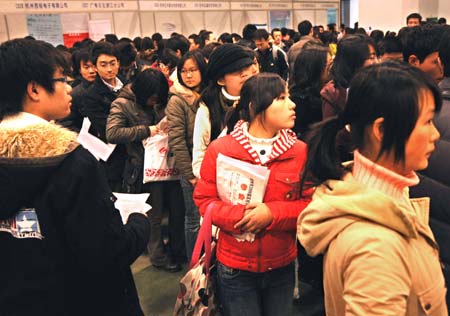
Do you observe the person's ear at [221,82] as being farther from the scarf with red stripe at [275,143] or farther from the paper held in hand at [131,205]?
the paper held in hand at [131,205]

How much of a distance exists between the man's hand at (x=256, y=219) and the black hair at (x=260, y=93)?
40cm

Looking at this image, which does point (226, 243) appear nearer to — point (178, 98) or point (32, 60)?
point (32, 60)

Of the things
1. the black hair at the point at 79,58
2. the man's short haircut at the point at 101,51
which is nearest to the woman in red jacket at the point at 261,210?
the man's short haircut at the point at 101,51

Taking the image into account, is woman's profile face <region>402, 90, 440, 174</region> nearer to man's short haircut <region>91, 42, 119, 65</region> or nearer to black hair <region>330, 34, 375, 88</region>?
black hair <region>330, 34, 375, 88</region>

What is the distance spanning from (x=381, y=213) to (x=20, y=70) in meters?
1.17

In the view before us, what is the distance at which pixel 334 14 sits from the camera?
13258mm

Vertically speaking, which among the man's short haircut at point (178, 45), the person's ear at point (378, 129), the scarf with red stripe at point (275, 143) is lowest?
the scarf with red stripe at point (275, 143)

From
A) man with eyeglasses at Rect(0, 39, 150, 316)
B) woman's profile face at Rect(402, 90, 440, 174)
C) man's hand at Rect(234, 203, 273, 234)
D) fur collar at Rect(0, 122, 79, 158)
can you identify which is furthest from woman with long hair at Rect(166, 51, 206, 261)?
woman's profile face at Rect(402, 90, 440, 174)

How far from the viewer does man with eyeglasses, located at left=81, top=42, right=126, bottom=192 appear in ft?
11.0

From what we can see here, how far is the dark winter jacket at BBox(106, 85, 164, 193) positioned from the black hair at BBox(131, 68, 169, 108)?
2.9 inches

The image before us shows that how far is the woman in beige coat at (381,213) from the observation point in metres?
0.97

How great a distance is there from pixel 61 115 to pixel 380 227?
1127 millimetres

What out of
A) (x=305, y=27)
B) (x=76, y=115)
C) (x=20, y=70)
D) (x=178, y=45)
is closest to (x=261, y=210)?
A: (x=20, y=70)

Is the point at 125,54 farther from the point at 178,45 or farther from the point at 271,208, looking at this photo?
the point at 271,208
